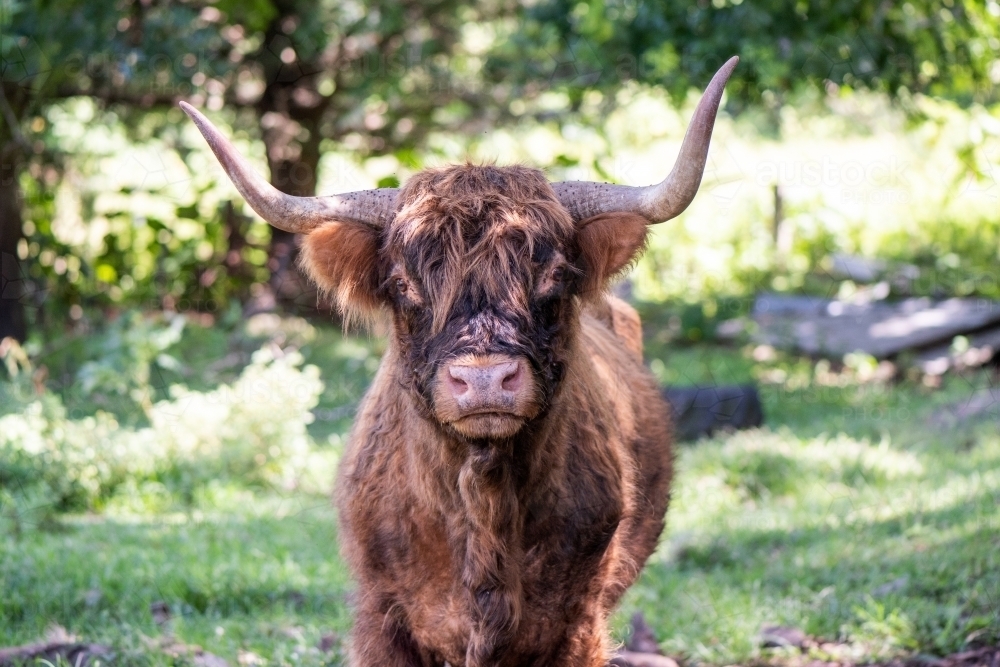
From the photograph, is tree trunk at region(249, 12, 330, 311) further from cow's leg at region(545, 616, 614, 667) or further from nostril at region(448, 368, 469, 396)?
nostril at region(448, 368, 469, 396)

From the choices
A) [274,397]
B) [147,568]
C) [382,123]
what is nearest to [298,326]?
[382,123]

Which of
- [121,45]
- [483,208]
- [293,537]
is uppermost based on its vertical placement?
[121,45]

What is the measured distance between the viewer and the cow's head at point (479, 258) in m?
3.06

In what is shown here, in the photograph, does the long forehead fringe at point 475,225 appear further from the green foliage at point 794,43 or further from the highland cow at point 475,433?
the green foliage at point 794,43

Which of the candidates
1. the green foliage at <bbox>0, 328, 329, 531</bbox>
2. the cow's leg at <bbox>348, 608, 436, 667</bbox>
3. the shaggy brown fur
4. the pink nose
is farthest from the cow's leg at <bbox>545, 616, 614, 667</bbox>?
the green foliage at <bbox>0, 328, 329, 531</bbox>

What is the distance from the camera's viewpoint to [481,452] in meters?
3.29

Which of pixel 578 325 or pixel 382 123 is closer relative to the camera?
pixel 578 325

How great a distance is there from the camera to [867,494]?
22.9 ft

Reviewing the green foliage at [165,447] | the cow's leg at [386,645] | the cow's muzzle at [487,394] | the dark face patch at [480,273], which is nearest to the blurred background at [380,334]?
the green foliage at [165,447]

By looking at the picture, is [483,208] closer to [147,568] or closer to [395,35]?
[147,568]

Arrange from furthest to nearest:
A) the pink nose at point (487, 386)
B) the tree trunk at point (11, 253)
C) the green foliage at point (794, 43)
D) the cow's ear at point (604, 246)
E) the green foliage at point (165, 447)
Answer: the tree trunk at point (11, 253) → the green foliage at point (794, 43) → the green foliage at point (165, 447) → the cow's ear at point (604, 246) → the pink nose at point (487, 386)

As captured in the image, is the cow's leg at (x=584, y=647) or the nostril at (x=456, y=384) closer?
the nostril at (x=456, y=384)

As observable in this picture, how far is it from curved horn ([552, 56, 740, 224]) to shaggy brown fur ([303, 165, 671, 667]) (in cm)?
6

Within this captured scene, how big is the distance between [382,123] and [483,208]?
29.8ft
